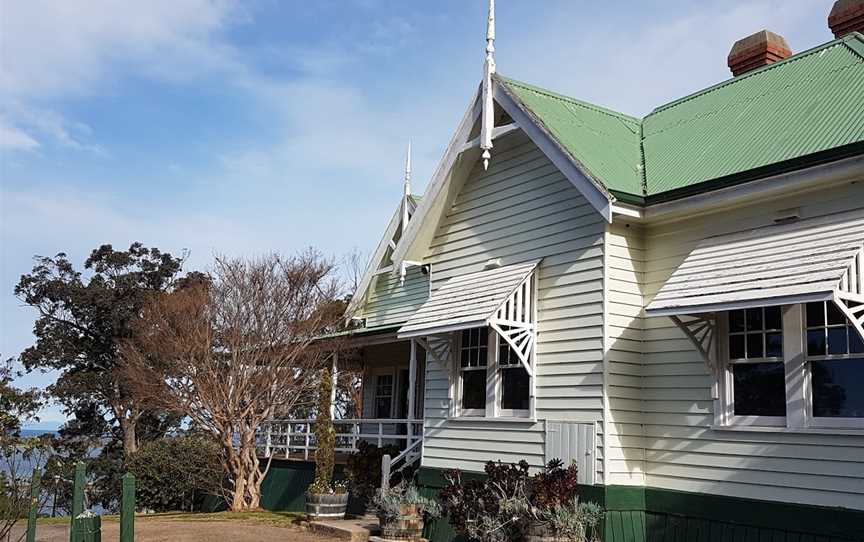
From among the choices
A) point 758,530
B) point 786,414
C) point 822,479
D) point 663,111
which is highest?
point 663,111

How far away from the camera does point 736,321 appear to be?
1070 cm

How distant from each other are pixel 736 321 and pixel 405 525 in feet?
21.5

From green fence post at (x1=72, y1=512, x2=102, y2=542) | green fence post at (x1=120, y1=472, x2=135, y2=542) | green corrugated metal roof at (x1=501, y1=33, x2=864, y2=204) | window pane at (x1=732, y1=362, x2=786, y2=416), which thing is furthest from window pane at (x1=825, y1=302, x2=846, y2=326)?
green fence post at (x1=72, y1=512, x2=102, y2=542)

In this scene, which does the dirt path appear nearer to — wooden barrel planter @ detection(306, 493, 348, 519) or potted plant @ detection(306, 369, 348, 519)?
wooden barrel planter @ detection(306, 493, 348, 519)

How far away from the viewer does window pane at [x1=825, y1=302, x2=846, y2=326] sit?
948 cm

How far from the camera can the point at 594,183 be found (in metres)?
11.6

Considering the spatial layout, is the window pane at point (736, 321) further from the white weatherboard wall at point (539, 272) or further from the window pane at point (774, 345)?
the white weatherboard wall at point (539, 272)

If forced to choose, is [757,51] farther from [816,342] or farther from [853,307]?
[853,307]

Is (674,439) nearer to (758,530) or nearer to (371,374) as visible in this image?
(758,530)

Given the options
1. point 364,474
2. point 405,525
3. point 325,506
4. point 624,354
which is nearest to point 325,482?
point 325,506

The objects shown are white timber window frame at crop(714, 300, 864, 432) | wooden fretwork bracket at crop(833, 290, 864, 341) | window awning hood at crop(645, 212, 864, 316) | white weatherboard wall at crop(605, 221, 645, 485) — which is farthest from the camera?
white weatherboard wall at crop(605, 221, 645, 485)

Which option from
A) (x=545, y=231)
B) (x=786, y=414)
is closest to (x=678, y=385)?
(x=786, y=414)

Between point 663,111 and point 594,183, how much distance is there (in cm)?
452

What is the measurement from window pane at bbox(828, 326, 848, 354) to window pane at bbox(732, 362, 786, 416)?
0.70 metres
